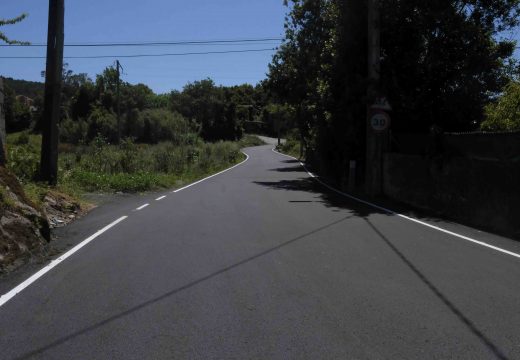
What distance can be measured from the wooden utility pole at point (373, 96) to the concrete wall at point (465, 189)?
1462 millimetres

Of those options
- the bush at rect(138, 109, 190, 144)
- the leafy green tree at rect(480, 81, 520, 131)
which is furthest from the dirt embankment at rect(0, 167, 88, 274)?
the bush at rect(138, 109, 190, 144)

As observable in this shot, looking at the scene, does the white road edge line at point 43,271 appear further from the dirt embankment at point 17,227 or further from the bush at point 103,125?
the bush at point 103,125

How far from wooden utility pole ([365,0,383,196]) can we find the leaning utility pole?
10134 mm

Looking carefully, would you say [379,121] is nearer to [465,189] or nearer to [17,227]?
[465,189]

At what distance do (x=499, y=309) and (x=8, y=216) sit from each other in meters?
7.27

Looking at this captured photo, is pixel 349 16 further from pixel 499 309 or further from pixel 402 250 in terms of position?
pixel 499 309

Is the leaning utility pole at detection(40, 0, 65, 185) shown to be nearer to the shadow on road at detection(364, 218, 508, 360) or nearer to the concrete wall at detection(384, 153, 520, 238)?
the concrete wall at detection(384, 153, 520, 238)

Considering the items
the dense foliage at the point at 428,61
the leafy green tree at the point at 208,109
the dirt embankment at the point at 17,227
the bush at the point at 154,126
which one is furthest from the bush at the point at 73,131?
the dirt embankment at the point at 17,227

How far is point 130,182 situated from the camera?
22.5 meters

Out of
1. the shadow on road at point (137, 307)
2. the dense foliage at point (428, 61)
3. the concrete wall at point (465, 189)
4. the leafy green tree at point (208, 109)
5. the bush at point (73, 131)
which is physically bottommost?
the shadow on road at point (137, 307)

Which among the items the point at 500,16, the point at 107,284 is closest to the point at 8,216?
the point at 107,284

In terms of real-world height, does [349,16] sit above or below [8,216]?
above

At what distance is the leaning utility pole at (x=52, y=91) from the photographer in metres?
16.8

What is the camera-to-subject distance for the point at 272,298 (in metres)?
6.21
